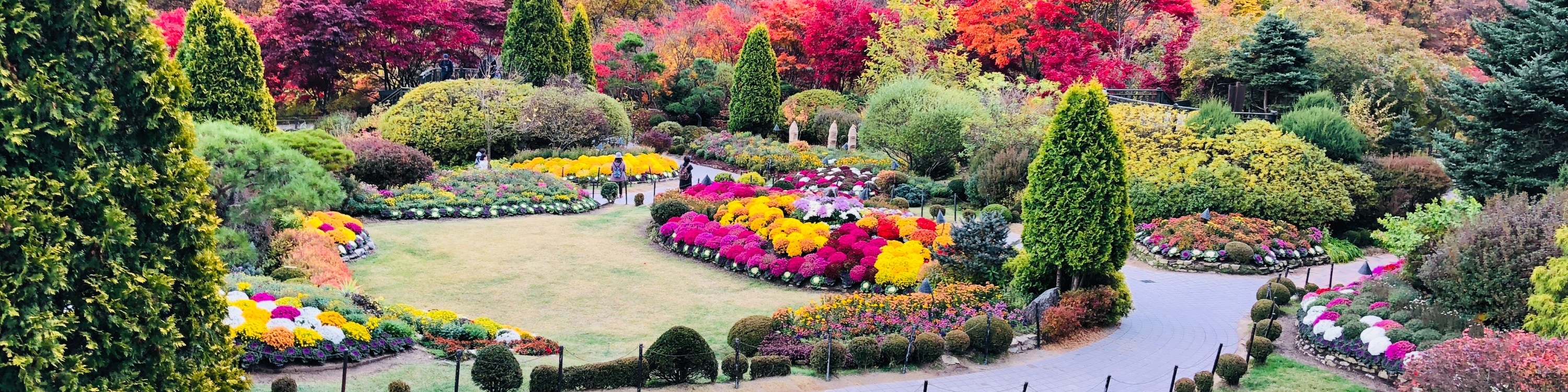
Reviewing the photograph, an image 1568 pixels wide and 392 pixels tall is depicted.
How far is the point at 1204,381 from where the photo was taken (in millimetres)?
11469

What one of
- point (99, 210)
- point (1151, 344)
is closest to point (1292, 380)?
point (1151, 344)

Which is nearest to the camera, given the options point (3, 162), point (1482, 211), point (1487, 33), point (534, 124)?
point (3, 162)

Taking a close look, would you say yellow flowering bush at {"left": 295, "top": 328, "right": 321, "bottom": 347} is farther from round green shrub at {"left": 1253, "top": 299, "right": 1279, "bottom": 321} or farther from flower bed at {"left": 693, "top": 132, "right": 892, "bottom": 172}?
flower bed at {"left": 693, "top": 132, "right": 892, "bottom": 172}

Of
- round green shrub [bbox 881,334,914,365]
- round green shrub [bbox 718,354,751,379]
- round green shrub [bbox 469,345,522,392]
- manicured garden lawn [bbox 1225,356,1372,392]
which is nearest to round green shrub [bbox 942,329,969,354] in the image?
round green shrub [bbox 881,334,914,365]

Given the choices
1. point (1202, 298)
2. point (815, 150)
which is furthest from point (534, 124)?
point (1202, 298)

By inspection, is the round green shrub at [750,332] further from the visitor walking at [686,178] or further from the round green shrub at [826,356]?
the visitor walking at [686,178]

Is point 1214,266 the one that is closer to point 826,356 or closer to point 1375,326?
point 1375,326

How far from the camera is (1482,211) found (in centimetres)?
1355

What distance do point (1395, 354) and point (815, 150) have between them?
2160 cm

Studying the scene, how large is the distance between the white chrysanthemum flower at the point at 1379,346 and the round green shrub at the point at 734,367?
725 cm

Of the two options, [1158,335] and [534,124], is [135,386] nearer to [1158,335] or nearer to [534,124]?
[1158,335]

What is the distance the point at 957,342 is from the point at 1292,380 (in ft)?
12.8

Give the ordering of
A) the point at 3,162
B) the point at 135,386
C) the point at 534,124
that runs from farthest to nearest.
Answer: the point at 534,124 → the point at 135,386 → the point at 3,162

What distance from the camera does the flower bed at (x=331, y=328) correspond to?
34.4 ft
